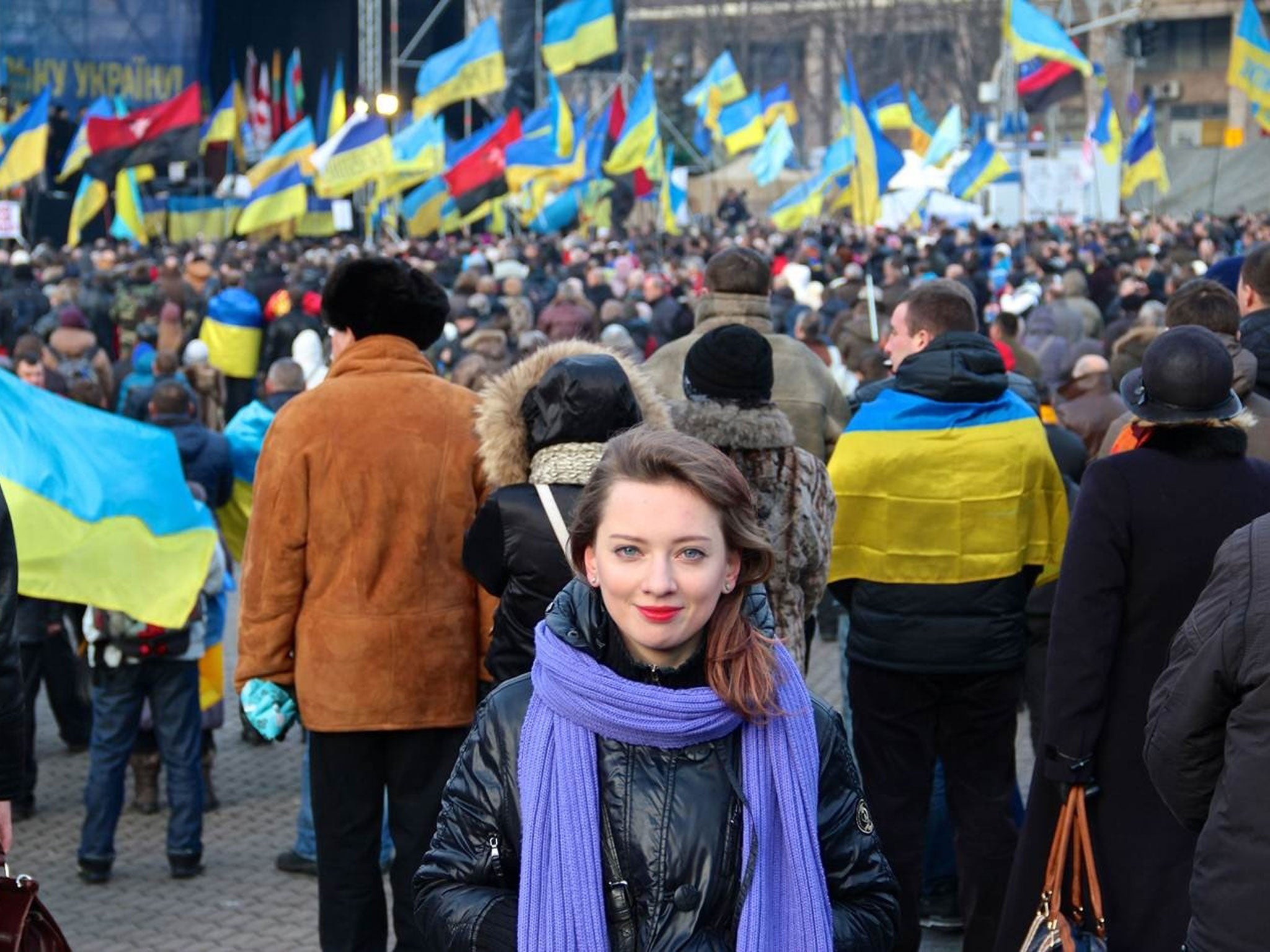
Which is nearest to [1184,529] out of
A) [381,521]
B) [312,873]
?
[381,521]

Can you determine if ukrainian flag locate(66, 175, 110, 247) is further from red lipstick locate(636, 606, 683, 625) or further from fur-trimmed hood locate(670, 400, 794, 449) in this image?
red lipstick locate(636, 606, 683, 625)

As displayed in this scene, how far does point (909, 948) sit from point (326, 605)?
5.84ft

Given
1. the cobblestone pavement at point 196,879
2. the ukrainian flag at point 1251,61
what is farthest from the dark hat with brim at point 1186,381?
the ukrainian flag at point 1251,61

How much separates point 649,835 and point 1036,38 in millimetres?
22090

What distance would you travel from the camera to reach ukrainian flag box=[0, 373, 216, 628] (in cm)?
584

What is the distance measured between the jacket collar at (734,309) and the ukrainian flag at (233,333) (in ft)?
28.7

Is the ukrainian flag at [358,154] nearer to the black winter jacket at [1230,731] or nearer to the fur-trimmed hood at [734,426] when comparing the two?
the fur-trimmed hood at [734,426]

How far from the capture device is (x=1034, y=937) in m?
4.05

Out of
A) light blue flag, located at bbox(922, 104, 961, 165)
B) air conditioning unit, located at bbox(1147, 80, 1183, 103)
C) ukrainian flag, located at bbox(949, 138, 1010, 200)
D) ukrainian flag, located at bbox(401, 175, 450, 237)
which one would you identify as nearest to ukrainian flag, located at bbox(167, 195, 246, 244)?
ukrainian flag, located at bbox(401, 175, 450, 237)

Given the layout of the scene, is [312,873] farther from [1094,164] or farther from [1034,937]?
[1094,164]

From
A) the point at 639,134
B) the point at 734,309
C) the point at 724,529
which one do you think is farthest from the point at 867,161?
the point at 724,529

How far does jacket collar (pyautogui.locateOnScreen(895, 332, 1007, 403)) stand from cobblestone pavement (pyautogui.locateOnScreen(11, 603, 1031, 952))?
166 centimetres

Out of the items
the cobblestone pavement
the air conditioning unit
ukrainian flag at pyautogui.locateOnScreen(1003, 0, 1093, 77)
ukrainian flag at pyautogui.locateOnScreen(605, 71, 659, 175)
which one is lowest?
the cobblestone pavement

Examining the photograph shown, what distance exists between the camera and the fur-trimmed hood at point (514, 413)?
4395mm
